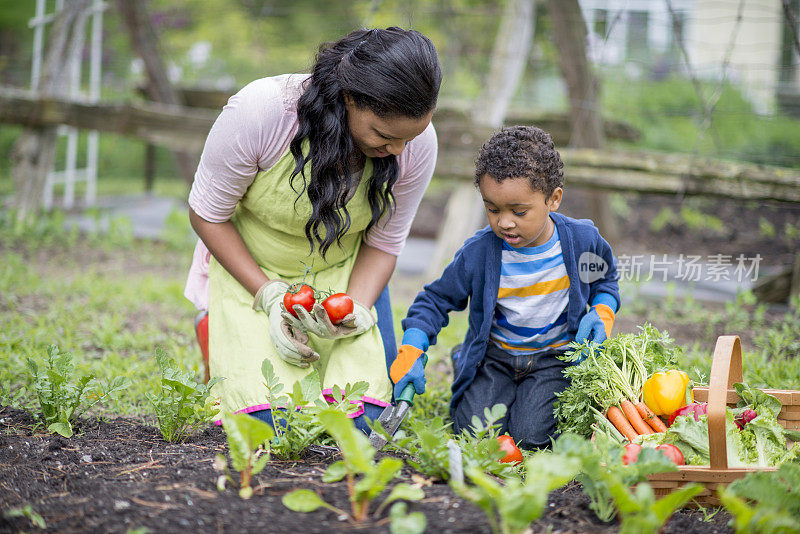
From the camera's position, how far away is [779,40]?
523 inches

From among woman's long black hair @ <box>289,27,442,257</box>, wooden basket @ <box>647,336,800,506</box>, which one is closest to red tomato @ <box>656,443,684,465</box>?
wooden basket @ <box>647,336,800,506</box>

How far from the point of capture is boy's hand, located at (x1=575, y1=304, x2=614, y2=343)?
240 cm

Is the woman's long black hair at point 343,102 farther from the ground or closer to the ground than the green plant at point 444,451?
farther from the ground

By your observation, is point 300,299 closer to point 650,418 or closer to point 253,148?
point 253,148

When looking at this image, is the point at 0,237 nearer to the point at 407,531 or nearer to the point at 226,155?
the point at 226,155

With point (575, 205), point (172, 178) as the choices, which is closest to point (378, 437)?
point (575, 205)

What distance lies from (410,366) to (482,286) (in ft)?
1.57

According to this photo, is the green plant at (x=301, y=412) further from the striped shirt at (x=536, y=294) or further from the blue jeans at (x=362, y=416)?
the striped shirt at (x=536, y=294)

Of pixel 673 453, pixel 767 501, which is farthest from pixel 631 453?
pixel 767 501

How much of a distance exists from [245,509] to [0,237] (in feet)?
16.6

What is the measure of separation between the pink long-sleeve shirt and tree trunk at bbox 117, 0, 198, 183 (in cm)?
462

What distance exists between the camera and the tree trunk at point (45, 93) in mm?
6156

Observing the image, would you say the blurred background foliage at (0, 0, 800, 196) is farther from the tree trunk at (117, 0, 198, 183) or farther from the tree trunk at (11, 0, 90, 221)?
the tree trunk at (11, 0, 90, 221)

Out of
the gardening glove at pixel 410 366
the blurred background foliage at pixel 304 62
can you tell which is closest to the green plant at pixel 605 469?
the gardening glove at pixel 410 366
